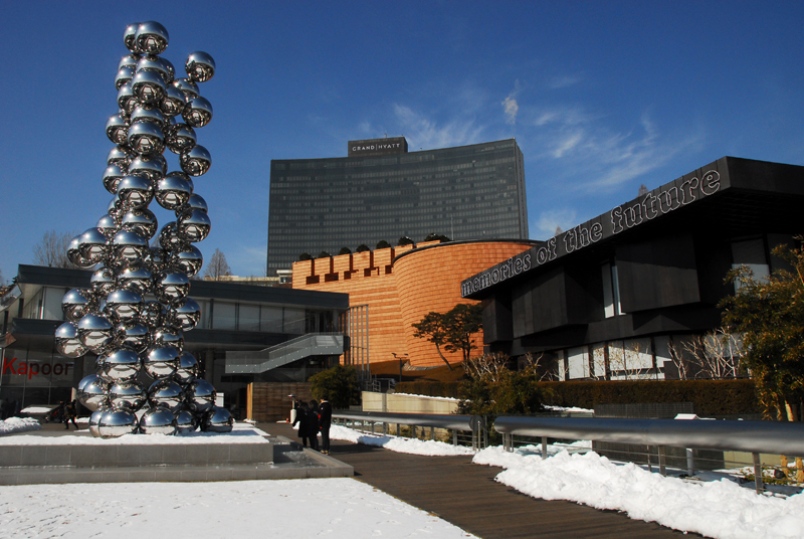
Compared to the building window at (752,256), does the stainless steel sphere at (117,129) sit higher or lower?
higher

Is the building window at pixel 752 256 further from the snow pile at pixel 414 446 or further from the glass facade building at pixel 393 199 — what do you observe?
the glass facade building at pixel 393 199

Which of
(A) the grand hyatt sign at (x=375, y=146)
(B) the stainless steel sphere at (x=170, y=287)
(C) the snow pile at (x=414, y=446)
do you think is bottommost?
(C) the snow pile at (x=414, y=446)

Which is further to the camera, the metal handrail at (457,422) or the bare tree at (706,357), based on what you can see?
the bare tree at (706,357)

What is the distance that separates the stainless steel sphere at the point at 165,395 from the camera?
12.5 m

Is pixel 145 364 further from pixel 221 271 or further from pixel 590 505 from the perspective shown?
pixel 221 271

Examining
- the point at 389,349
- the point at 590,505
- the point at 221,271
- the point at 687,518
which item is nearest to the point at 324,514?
the point at 590,505

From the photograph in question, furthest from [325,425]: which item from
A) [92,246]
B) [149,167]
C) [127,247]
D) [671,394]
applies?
[671,394]

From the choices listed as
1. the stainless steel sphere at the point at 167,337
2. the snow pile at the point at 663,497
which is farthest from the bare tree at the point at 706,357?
the stainless steel sphere at the point at 167,337

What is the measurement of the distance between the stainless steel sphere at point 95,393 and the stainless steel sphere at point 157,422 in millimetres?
948

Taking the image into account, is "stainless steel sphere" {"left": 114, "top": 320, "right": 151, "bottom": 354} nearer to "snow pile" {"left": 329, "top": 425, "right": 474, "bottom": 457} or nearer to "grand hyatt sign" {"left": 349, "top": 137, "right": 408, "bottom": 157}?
"snow pile" {"left": 329, "top": 425, "right": 474, "bottom": 457}

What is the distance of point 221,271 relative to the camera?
90.4 meters

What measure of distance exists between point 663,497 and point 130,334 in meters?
10.5

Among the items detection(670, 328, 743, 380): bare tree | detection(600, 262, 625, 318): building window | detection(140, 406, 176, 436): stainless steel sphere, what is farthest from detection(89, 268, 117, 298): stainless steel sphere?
detection(600, 262, 625, 318): building window

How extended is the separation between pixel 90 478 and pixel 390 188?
143 metres
